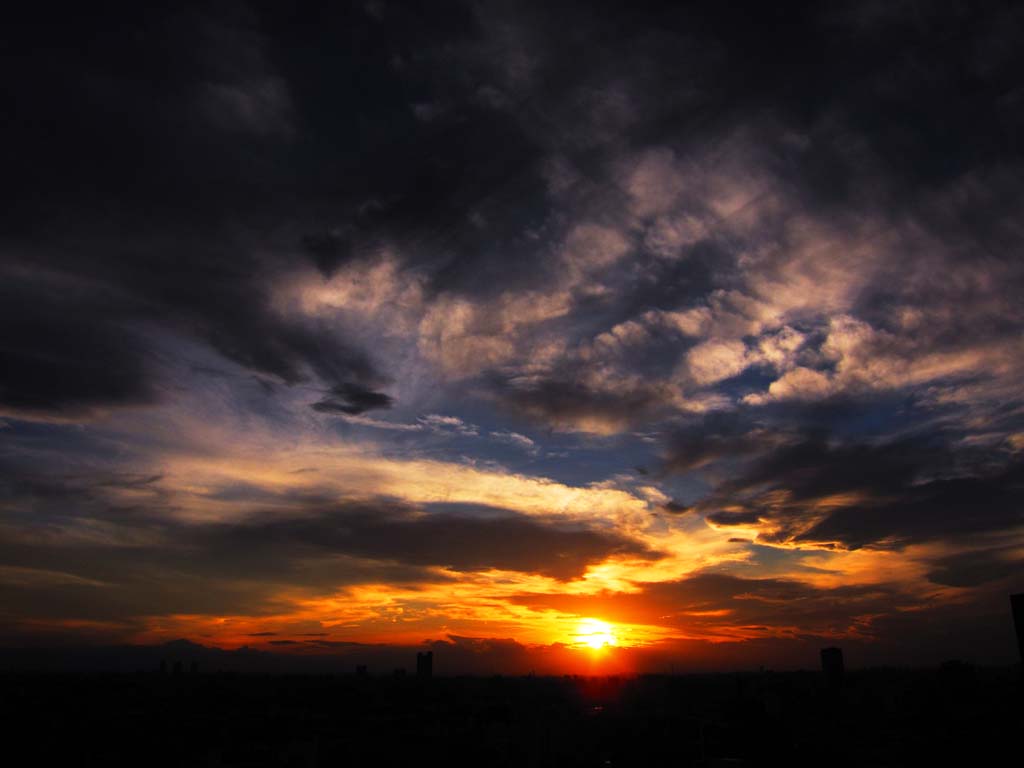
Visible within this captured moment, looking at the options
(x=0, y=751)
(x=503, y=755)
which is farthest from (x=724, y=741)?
(x=0, y=751)

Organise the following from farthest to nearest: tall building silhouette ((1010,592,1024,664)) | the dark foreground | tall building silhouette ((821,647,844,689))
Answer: tall building silhouette ((821,647,844,689)) < the dark foreground < tall building silhouette ((1010,592,1024,664))

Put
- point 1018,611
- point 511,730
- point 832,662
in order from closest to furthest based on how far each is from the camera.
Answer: point 1018,611
point 511,730
point 832,662

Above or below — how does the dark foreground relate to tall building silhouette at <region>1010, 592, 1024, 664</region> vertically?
below

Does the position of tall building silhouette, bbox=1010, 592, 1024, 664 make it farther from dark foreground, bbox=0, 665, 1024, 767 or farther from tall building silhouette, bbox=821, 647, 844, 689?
tall building silhouette, bbox=821, 647, 844, 689

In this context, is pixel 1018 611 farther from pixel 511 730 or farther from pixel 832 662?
pixel 832 662

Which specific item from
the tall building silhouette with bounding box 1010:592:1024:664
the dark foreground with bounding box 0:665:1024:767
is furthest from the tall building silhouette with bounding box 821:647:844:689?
the tall building silhouette with bounding box 1010:592:1024:664

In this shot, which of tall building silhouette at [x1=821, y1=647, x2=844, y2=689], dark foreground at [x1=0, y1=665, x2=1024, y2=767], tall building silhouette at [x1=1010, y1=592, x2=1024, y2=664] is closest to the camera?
tall building silhouette at [x1=1010, y1=592, x2=1024, y2=664]

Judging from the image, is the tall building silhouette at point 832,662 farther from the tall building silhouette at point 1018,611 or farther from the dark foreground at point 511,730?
the tall building silhouette at point 1018,611

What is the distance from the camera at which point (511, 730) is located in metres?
46.3

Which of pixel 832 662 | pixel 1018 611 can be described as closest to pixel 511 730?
pixel 1018 611

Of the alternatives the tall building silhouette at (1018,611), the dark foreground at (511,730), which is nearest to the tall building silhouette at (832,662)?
the dark foreground at (511,730)

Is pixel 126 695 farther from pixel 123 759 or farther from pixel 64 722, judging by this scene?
pixel 123 759

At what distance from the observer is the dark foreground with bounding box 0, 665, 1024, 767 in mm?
35906

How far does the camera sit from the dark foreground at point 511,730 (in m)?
35.9
